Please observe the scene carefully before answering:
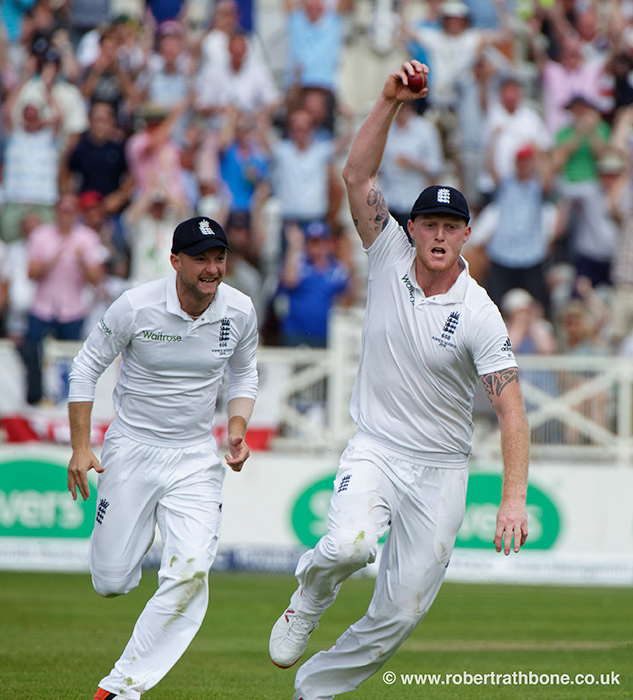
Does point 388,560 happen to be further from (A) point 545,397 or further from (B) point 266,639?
(A) point 545,397

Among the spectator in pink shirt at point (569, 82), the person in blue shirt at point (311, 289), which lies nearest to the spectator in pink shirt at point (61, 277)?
the person in blue shirt at point (311, 289)

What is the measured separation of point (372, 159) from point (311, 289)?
838 cm

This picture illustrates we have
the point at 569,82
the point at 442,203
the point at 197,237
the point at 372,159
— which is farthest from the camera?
the point at 569,82

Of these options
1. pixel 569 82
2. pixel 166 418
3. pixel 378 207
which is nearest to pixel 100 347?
pixel 166 418

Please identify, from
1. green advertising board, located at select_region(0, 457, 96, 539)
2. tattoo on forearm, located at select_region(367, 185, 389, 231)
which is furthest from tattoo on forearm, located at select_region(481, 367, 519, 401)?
green advertising board, located at select_region(0, 457, 96, 539)

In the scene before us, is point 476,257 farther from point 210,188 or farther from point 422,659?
point 422,659

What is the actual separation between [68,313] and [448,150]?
567cm

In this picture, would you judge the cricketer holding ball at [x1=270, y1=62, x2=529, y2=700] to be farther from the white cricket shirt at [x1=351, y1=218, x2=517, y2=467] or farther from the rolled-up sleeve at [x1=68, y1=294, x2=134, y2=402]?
the rolled-up sleeve at [x1=68, y1=294, x2=134, y2=402]

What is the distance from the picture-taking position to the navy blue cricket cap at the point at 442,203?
6.74m

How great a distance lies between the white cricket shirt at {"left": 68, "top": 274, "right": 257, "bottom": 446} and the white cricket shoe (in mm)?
1240

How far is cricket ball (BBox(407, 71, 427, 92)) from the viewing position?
6914 mm

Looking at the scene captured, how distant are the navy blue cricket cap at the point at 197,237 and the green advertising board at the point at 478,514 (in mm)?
8105

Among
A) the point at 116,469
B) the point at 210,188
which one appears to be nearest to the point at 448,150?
the point at 210,188

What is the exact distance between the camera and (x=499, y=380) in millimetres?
6598
